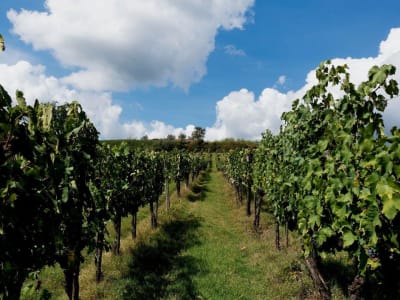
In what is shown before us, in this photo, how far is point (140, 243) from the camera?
42.8 feet

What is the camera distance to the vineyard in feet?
11.1

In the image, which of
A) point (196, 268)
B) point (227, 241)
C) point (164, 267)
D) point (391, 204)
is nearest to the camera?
point (391, 204)

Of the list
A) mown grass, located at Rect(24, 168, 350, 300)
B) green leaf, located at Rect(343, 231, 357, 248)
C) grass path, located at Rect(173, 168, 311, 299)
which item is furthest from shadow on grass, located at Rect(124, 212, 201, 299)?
green leaf, located at Rect(343, 231, 357, 248)

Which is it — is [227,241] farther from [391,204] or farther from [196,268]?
[391,204]

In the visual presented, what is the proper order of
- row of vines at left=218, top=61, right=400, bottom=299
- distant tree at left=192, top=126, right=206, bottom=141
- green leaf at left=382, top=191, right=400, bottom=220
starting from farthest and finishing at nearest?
distant tree at left=192, top=126, right=206, bottom=141
row of vines at left=218, top=61, right=400, bottom=299
green leaf at left=382, top=191, right=400, bottom=220

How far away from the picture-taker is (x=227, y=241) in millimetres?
14484

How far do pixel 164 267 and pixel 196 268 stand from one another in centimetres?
111

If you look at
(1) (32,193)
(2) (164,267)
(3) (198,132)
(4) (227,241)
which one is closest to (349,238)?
(1) (32,193)

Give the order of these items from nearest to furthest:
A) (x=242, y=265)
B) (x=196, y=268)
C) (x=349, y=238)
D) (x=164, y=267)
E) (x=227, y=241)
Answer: (x=349, y=238)
(x=196, y=268)
(x=164, y=267)
(x=242, y=265)
(x=227, y=241)

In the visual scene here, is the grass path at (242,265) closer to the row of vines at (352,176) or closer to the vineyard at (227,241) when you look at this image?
the vineyard at (227,241)

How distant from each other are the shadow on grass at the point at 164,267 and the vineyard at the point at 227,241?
0.05 meters

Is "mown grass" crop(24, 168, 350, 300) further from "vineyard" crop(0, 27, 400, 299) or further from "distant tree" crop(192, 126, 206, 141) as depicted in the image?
"distant tree" crop(192, 126, 206, 141)

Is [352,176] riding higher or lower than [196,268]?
higher

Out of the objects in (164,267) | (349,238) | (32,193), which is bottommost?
(164,267)
